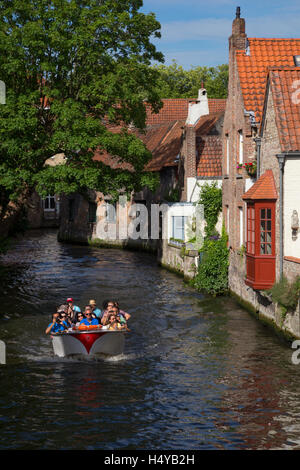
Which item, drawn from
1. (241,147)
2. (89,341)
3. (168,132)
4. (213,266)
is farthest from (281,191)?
(168,132)

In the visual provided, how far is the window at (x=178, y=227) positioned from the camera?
127ft

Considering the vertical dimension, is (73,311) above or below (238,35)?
below

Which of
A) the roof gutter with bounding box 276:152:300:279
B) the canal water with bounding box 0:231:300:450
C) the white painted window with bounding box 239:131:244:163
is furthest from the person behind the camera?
the white painted window with bounding box 239:131:244:163

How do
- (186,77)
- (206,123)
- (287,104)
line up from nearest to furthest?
1. (287,104)
2. (206,123)
3. (186,77)

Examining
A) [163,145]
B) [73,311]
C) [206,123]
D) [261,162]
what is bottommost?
[73,311]

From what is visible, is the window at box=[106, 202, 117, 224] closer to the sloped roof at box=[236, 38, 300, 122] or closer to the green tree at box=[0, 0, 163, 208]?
the green tree at box=[0, 0, 163, 208]

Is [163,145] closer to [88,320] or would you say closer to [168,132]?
[168,132]

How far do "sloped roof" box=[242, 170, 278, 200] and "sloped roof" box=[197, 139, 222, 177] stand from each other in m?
14.8

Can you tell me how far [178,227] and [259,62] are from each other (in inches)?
502

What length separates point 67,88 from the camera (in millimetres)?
30609

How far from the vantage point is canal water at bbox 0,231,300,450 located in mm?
13469


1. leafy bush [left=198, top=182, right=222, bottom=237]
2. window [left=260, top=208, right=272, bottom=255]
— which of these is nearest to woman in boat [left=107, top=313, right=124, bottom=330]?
window [left=260, top=208, right=272, bottom=255]

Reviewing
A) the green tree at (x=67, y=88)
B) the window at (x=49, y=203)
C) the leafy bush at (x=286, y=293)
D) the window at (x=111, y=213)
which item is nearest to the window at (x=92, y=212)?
the window at (x=111, y=213)
